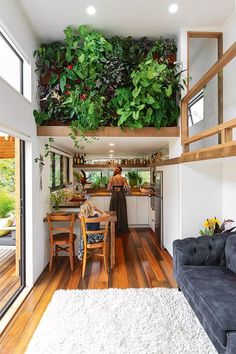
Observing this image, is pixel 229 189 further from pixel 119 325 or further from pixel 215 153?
pixel 119 325

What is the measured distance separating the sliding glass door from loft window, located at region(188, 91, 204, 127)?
9.05 feet

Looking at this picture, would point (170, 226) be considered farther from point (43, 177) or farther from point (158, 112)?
point (43, 177)

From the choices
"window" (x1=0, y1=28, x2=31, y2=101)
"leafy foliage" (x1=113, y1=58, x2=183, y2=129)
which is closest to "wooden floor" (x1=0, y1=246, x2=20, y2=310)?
"window" (x1=0, y1=28, x2=31, y2=101)

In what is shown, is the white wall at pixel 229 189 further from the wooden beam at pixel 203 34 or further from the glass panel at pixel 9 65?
the glass panel at pixel 9 65

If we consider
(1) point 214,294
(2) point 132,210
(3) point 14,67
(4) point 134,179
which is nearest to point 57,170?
(2) point 132,210

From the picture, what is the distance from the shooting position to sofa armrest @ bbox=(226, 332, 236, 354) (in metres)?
1.59

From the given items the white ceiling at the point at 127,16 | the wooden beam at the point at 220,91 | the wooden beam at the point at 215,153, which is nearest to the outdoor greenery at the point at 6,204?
the white ceiling at the point at 127,16

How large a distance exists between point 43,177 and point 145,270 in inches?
91.3

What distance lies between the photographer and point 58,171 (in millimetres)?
5723

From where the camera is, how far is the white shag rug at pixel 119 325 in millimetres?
2070

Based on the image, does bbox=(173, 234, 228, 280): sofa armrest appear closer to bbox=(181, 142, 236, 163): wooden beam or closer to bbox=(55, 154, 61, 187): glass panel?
bbox=(181, 142, 236, 163): wooden beam

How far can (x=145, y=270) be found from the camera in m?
3.76

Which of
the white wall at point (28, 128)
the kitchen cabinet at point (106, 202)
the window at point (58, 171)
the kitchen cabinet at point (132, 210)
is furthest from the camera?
the kitchen cabinet at point (106, 202)

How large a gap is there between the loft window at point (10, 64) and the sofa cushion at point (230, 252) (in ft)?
10.9
